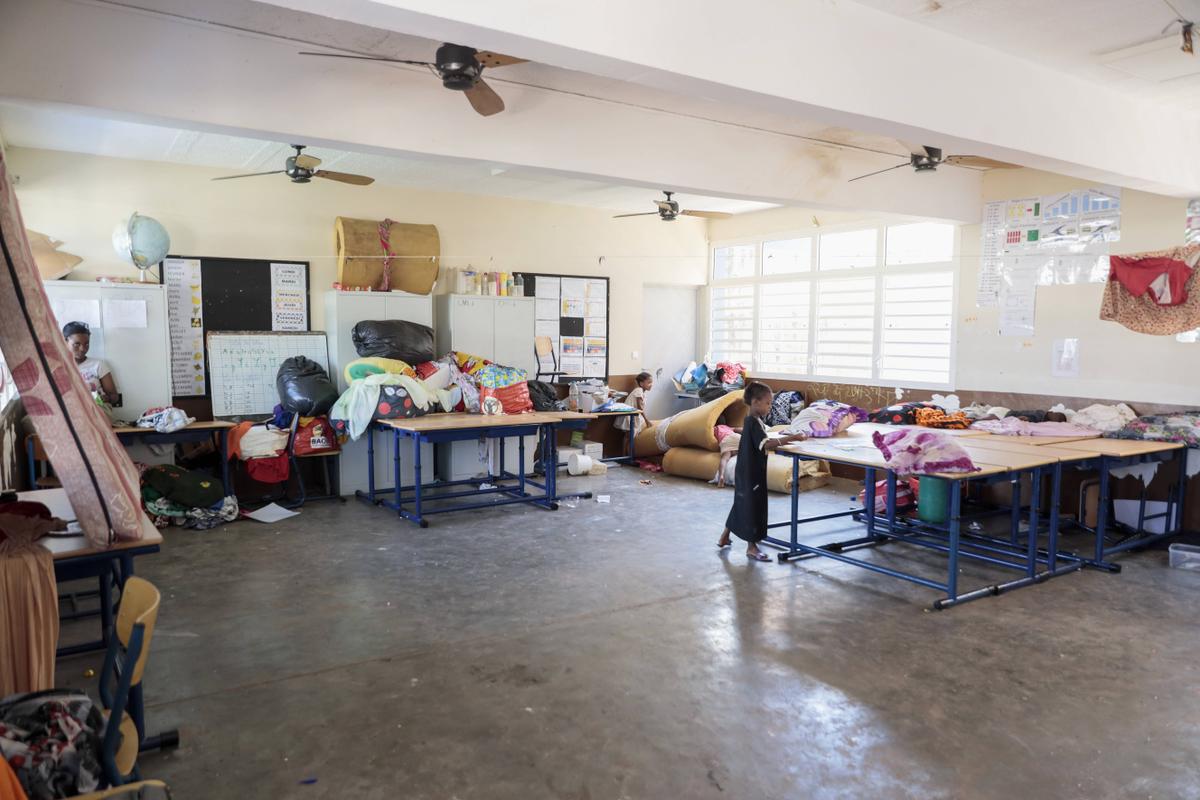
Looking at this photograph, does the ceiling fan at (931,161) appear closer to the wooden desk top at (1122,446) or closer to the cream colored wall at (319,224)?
the wooden desk top at (1122,446)

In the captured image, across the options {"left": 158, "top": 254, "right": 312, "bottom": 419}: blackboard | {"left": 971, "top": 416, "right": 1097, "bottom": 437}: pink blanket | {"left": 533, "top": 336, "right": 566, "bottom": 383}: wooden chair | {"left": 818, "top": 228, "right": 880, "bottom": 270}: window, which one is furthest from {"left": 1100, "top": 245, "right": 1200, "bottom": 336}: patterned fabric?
{"left": 158, "top": 254, "right": 312, "bottom": 419}: blackboard

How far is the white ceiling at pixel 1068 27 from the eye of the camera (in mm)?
3738

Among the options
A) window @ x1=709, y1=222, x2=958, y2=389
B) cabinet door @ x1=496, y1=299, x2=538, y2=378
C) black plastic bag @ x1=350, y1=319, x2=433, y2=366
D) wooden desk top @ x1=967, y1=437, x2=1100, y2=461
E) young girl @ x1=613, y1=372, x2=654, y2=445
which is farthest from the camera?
young girl @ x1=613, y1=372, x2=654, y2=445

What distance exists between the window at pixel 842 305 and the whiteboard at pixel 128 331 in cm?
642

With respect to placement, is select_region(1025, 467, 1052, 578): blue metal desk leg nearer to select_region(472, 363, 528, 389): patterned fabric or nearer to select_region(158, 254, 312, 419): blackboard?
select_region(472, 363, 528, 389): patterned fabric

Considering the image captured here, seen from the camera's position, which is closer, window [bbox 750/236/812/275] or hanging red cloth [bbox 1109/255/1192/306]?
hanging red cloth [bbox 1109/255/1192/306]

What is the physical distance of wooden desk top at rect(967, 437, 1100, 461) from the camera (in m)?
→ 4.91

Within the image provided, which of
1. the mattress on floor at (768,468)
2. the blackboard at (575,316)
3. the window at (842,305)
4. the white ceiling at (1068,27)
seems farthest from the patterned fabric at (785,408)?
the white ceiling at (1068,27)

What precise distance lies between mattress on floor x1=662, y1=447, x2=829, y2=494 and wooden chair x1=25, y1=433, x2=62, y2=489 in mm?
5542

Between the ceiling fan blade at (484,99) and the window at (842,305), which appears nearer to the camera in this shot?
the ceiling fan blade at (484,99)

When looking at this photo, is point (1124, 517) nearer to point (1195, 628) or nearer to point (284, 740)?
point (1195, 628)

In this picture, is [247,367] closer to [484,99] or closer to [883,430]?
[484,99]

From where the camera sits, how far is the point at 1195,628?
4121 mm

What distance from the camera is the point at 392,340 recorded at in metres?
7.12
